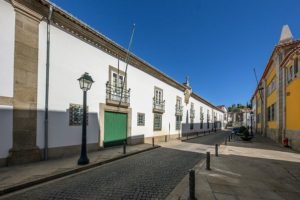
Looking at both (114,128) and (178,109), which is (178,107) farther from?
(114,128)

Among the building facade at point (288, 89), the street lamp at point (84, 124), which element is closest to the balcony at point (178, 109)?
the building facade at point (288, 89)

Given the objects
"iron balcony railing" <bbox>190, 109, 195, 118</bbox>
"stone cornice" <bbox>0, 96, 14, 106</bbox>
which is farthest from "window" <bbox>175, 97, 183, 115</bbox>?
"stone cornice" <bbox>0, 96, 14, 106</bbox>

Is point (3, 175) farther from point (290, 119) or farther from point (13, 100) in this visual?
point (290, 119)

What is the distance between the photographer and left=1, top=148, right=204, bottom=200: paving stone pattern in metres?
5.38

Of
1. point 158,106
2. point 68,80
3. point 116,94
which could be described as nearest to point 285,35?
point 158,106

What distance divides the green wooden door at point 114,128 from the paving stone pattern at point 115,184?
4.90 meters

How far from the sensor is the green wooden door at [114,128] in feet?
44.4

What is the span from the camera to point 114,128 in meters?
14.3

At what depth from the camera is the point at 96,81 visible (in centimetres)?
1262

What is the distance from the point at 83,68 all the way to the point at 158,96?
11197 millimetres

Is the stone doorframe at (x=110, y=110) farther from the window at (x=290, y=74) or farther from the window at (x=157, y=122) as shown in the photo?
the window at (x=290, y=74)

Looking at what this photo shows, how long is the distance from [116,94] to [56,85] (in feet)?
16.5

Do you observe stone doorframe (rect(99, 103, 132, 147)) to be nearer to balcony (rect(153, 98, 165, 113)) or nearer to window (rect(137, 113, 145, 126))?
window (rect(137, 113, 145, 126))

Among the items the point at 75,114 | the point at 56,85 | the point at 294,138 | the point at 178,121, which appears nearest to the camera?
the point at 56,85
